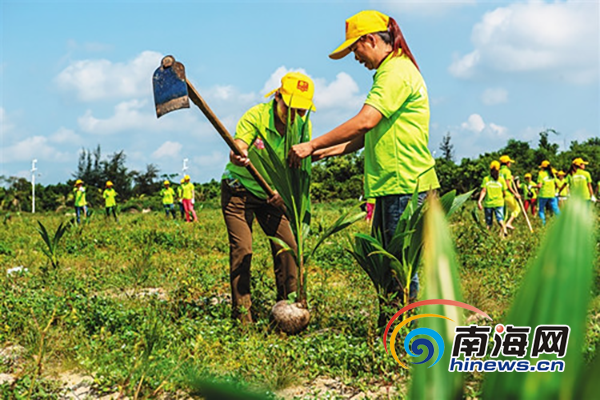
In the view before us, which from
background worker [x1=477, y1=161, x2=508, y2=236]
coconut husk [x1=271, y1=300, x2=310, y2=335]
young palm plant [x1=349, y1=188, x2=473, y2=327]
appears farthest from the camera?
background worker [x1=477, y1=161, x2=508, y2=236]

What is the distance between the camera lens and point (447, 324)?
385mm

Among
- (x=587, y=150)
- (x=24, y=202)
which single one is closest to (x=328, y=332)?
(x=587, y=150)

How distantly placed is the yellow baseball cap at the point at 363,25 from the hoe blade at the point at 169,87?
97 cm

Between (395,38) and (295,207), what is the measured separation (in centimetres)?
125

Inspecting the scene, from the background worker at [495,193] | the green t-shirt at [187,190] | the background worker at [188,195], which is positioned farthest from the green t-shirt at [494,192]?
the green t-shirt at [187,190]

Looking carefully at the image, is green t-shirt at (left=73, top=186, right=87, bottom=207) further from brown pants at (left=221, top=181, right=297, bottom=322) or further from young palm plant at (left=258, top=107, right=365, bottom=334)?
young palm plant at (left=258, top=107, right=365, bottom=334)

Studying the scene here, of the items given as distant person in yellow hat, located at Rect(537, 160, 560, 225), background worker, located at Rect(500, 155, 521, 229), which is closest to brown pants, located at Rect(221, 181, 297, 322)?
background worker, located at Rect(500, 155, 521, 229)

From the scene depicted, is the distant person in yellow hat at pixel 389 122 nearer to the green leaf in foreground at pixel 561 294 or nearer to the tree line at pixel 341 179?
the green leaf in foreground at pixel 561 294

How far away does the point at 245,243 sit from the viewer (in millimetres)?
4074

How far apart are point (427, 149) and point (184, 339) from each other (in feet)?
6.21

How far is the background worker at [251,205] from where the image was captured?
13.1ft

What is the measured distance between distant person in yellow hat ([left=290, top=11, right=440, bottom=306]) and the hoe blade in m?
0.78

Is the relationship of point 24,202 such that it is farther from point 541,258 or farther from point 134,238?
point 541,258

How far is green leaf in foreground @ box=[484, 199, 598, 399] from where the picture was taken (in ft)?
1.04
